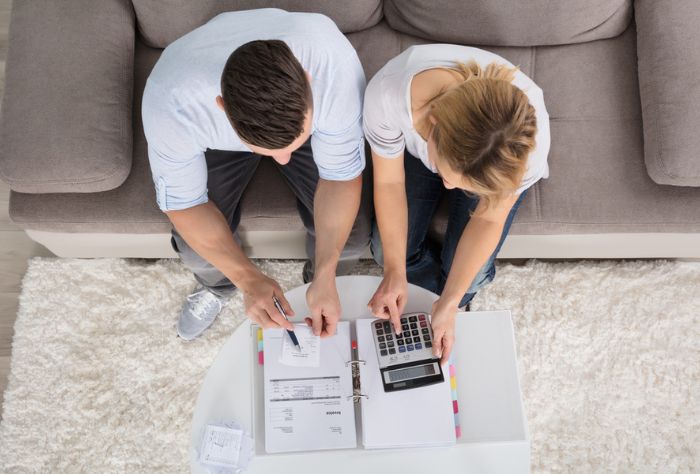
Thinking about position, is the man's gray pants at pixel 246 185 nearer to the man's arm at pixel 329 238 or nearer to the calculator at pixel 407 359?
the man's arm at pixel 329 238

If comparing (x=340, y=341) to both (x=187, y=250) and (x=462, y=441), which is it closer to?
(x=462, y=441)

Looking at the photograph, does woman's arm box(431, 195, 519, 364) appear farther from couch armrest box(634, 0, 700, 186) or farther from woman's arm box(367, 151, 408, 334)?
couch armrest box(634, 0, 700, 186)

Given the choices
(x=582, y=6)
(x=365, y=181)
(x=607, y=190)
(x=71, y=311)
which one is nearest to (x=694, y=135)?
(x=607, y=190)

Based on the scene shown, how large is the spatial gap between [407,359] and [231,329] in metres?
0.77

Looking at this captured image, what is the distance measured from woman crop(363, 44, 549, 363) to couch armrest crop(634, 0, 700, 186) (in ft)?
1.02

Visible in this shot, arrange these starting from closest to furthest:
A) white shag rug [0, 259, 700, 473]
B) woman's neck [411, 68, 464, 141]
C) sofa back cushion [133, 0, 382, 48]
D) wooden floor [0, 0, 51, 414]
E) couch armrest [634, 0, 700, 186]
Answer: woman's neck [411, 68, 464, 141], couch armrest [634, 0, 700, 186], sofa back cushion [133, 0, 382, 48], white shag rug [0, 259, 700, 473], wooden floor [0, 0, 51, 414]

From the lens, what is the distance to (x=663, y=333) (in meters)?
1.89

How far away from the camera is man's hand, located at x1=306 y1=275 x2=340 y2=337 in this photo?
1.40m

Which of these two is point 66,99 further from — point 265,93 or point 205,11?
point 265,93

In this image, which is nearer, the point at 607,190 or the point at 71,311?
the point at 607,190

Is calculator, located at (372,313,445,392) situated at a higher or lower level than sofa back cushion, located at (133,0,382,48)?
lower

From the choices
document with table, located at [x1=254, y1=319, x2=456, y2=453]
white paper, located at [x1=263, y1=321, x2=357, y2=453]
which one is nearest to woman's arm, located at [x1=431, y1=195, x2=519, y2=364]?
document with table, located at [x1=254, y1=319, x2=456, y2=453]

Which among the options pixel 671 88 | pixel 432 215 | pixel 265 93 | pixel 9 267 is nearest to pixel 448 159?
pixel 265 93

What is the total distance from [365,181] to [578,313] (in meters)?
0.87
